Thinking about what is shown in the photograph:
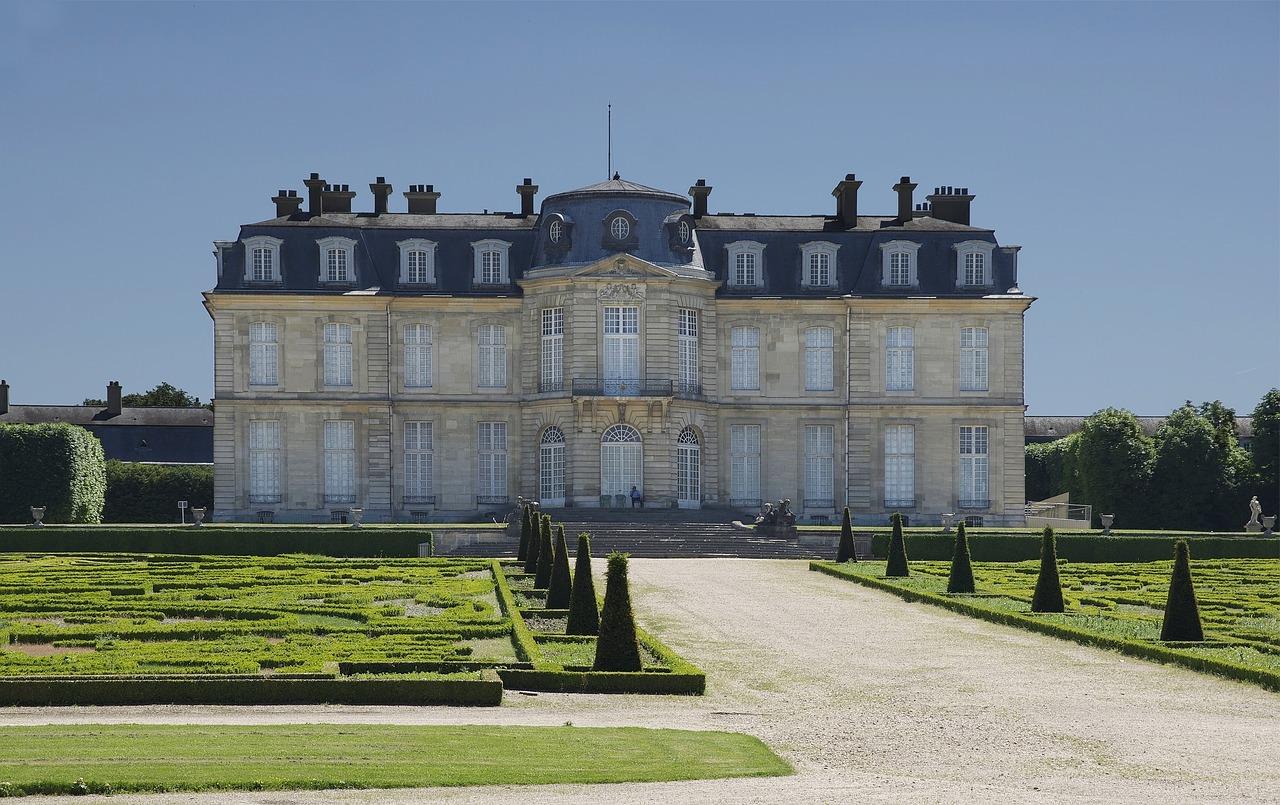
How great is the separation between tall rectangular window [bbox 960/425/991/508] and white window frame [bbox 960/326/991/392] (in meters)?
1.09

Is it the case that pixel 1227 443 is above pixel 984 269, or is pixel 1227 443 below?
below

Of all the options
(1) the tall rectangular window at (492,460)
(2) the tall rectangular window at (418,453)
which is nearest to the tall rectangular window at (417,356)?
(2) the tall rectangular window at (418,453)

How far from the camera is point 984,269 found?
45.8 m

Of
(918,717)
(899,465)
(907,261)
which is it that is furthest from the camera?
(907,261)

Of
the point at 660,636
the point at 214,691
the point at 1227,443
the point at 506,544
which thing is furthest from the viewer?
the point at 1227,443

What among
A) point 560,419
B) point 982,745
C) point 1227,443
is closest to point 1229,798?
point 982,745

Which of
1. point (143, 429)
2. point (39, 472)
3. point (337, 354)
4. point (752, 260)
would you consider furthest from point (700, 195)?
point (143, 429)

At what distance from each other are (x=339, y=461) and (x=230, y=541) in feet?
34.4

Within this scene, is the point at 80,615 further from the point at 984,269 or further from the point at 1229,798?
the point at 984,269

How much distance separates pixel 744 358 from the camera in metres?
45.7

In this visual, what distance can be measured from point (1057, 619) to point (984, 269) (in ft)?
84.1

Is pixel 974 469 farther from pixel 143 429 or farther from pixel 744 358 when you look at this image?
pixel 143 429

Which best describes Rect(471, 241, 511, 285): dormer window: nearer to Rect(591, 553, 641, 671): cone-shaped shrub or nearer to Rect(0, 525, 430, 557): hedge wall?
Rect(0, 525, 430, 557): hedge wall

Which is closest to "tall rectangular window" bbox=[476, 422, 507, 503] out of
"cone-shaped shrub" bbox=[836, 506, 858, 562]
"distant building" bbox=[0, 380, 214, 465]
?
"cone-shaped shrub" bbox=[836, 506, 858, 562]
